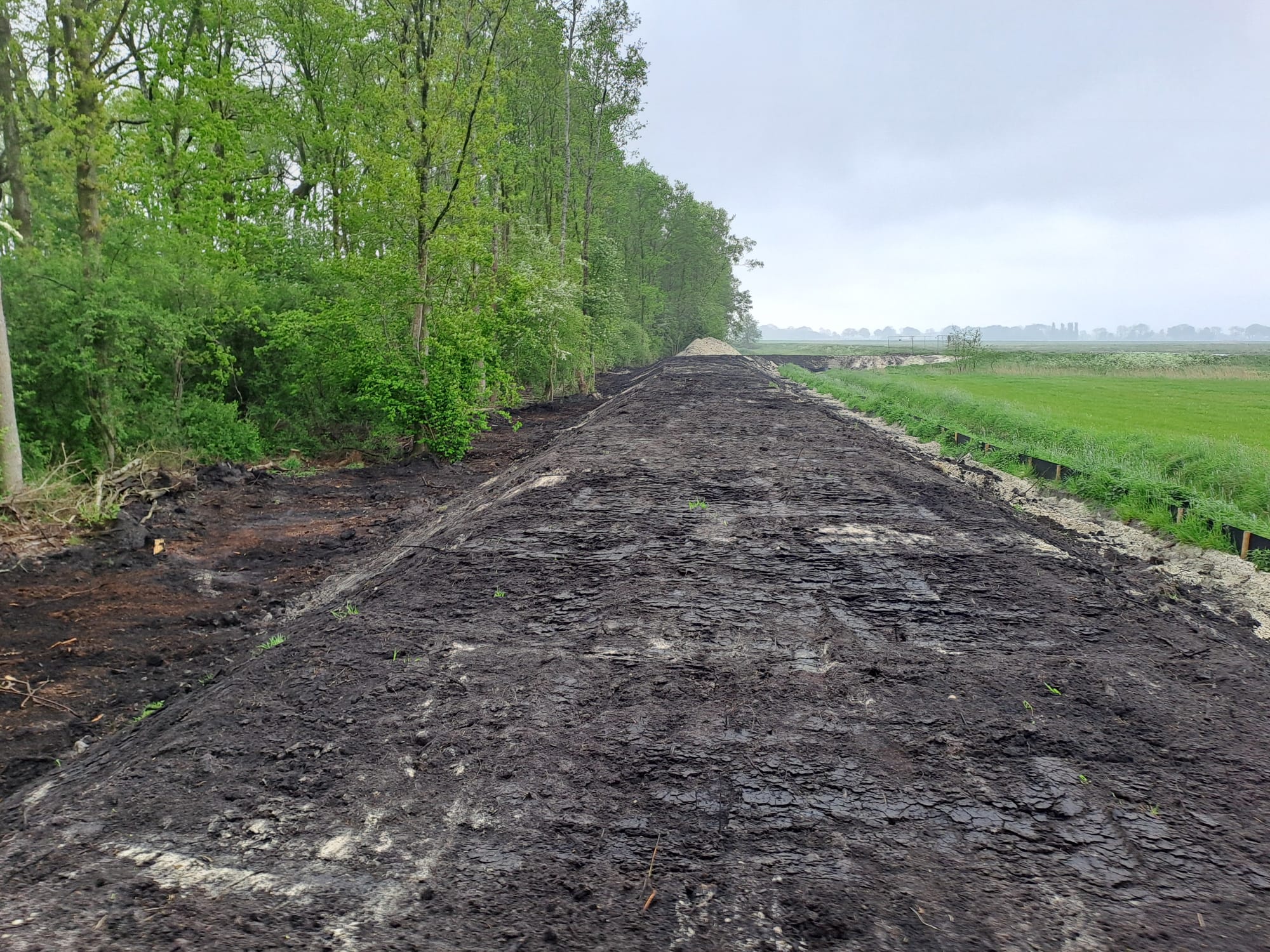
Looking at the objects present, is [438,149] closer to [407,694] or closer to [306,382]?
[306,382]

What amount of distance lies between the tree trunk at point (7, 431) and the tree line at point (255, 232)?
928 mm

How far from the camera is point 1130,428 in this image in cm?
1622

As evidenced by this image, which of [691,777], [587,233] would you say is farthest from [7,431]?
[587,233]

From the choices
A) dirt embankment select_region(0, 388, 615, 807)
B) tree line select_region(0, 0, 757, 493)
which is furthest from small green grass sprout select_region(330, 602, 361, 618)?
tree line select_region(0, 0, 757, 493)

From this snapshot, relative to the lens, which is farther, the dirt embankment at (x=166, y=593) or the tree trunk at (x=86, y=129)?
the tree trunk at (x=86, y=129)

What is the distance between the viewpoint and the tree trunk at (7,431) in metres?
8.21

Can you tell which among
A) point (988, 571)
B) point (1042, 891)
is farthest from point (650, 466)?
point (1042, 891)

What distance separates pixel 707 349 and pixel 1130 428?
48200 millimetres

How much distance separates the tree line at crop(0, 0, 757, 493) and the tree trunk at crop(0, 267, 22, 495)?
928 millimetres

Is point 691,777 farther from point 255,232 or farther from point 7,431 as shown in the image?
point 255,232

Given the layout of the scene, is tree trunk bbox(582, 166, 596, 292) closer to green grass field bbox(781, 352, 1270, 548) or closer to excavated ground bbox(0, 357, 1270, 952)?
green grass field bbox(781, 352, 1270, 548)

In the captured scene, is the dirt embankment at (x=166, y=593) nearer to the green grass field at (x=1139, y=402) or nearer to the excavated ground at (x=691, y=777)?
the excavated ground at (x=691, y=777)

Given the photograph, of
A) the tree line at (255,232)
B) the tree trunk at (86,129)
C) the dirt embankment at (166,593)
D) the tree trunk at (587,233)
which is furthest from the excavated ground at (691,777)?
the tree trunk at (587,233)

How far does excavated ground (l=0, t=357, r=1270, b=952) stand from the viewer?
8.87ft
